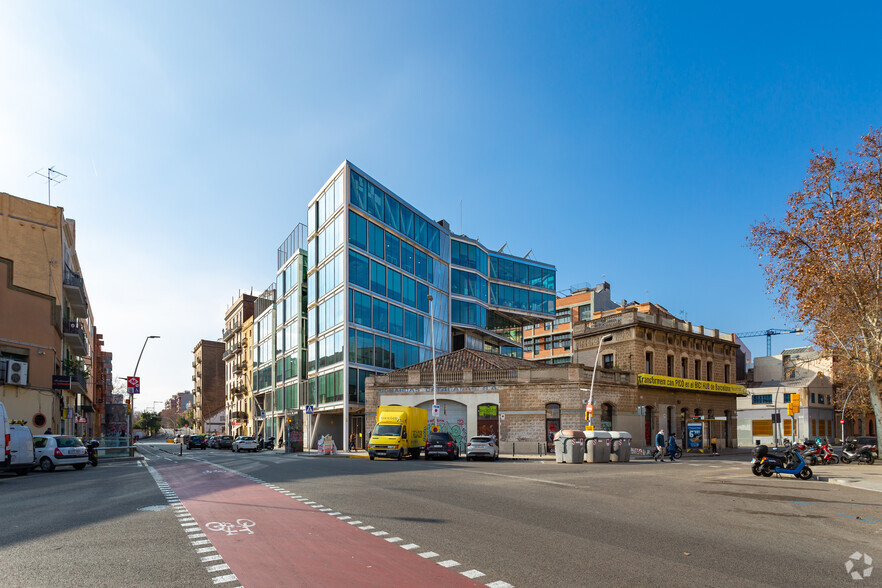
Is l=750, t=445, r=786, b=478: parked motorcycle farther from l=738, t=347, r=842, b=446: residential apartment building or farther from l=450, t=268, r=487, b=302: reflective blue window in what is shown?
l=738, t=347, r=842, b=446: residential apartment building

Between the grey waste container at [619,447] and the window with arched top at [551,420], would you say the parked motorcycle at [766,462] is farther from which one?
the window with arched top at [551,420]

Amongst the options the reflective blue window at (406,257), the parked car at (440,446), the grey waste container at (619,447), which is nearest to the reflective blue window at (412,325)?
the reflective blue window at (406,257)

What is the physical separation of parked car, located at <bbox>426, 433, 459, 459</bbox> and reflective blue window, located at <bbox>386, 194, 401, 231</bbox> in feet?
82.2

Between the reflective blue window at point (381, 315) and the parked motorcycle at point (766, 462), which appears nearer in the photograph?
the parked motorcycle at point (766, 462)

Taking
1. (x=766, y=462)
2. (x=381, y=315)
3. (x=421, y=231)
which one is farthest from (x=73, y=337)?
(x=766, y=462)

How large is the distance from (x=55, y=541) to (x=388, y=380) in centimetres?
3667

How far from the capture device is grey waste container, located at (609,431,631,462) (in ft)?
110

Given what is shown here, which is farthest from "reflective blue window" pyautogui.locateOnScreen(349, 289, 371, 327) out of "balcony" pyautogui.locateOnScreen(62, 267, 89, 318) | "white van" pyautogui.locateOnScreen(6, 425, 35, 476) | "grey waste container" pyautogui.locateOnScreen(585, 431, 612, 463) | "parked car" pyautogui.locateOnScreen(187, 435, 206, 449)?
"parked car" pyautogui.locateOnScreen(187, 435, 206, 449)

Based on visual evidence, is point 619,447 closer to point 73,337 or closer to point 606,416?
point 606,416

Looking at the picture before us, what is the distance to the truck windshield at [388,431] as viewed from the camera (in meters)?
34.3

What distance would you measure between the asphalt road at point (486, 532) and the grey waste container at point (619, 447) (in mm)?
15973

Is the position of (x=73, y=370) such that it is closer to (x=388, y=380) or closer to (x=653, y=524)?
(x=388, y=380)

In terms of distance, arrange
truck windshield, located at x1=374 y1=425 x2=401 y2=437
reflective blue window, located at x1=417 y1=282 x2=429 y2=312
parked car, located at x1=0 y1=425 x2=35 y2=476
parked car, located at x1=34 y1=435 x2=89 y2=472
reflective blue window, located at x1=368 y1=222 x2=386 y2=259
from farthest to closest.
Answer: reflective blue window, located at x1=417 y1=282 x2=429 y2=312
reflective blue window, located at x1=368 y1=222 x2=386 y2=259
truck windshield, located at x1=374 y1=425 x2=401 y2=437
parked car, located at x1=34 y1=435 x2=89 y2=472
parked car, located at x1=0 y1=425 x2=35 y2=476

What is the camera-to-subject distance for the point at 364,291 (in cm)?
5262
